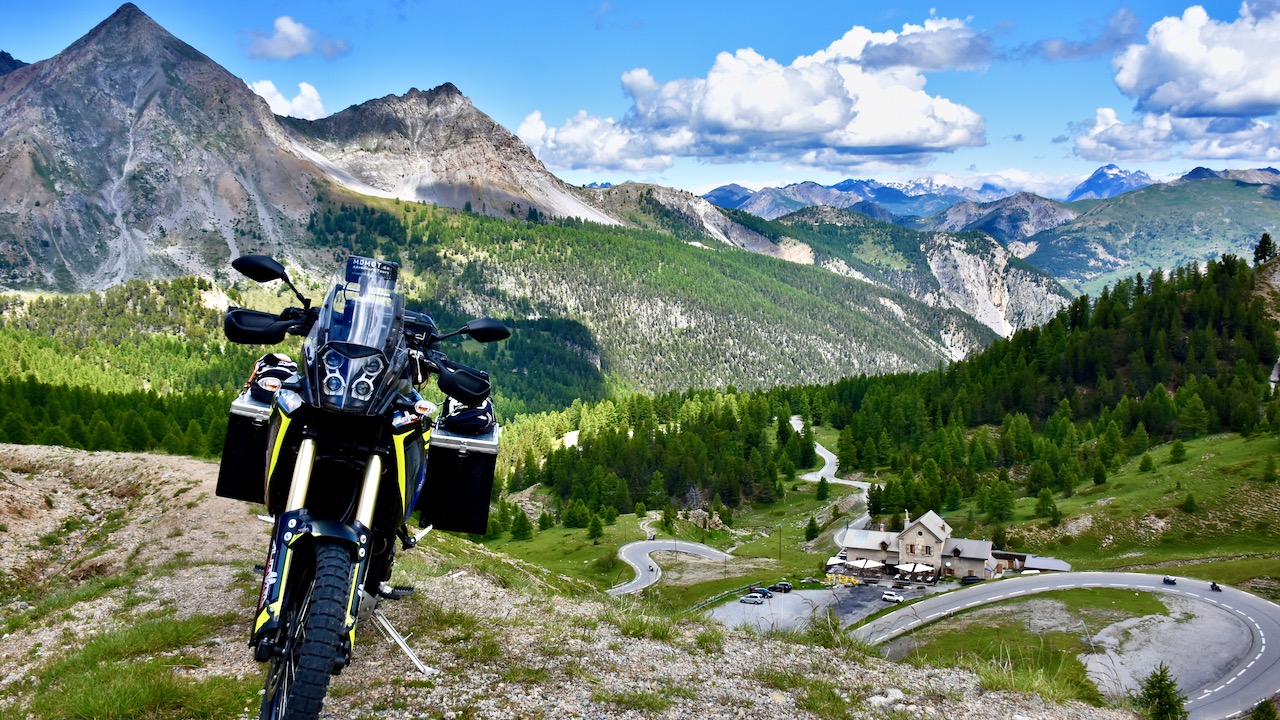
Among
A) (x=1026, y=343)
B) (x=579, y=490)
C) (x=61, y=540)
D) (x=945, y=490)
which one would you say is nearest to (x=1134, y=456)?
(x=945, y=490)

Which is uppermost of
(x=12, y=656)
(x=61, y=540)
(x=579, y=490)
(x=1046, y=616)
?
(x=12, y=656)

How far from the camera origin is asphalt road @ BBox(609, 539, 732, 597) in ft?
282

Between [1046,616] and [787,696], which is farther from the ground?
[787,696]

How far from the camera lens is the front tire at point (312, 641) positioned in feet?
23.0

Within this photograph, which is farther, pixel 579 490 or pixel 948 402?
pixel 948 402

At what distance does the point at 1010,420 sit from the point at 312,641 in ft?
515

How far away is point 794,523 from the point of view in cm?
13075

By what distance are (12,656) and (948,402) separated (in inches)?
6898

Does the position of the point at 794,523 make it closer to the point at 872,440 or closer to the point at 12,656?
the point at 872,440

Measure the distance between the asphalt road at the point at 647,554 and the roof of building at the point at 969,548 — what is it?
82.0ft

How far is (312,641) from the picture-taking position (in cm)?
712

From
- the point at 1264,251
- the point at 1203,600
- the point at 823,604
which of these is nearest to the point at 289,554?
the point at 823,604

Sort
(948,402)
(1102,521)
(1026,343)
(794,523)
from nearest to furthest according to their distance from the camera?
(1102,521) → (794,523) → (948,402) → (1026,343)

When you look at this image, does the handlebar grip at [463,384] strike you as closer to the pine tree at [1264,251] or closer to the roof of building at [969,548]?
the roof of building at [969,548]
